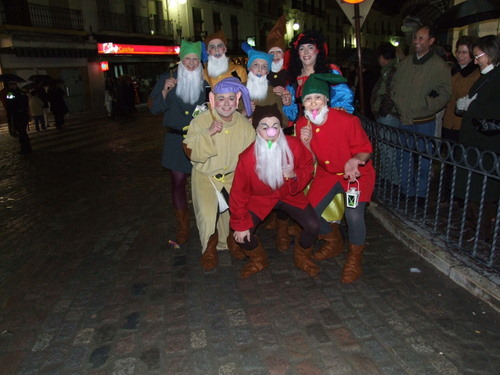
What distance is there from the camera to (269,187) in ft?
12.1

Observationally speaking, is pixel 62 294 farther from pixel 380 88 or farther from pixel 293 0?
pixel 293 0

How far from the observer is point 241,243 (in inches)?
149

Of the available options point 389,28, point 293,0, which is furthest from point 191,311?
point 389,28

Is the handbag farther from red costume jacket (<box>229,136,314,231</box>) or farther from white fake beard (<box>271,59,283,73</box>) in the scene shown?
white fake beard (<box>271,59,283,73</box>)

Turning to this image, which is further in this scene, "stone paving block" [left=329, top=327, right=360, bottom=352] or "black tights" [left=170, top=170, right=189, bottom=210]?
"black tights" [left=170, top=170, right=189, bottom=210]

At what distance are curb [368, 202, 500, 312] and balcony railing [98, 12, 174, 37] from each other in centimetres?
2487

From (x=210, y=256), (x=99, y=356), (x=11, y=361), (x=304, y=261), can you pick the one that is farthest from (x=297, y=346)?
(x=11, y=361)

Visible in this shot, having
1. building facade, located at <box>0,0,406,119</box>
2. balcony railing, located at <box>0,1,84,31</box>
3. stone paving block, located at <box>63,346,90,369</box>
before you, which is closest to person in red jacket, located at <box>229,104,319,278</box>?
stone paving block, located at <box>63,346,90,369</box>

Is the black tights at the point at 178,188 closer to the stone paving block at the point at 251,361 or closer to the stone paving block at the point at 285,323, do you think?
the stone paving block at the point at 285,323

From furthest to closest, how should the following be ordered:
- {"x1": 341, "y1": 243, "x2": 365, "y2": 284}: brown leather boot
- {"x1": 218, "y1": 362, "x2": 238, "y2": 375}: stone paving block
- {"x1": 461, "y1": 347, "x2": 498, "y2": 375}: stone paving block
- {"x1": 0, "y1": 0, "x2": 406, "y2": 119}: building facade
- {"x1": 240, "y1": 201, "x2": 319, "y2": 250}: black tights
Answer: {"x1": 0, "y1": 0, "x2": 406, "y2": 119}: building facade → {"x1": 240, "y1": 201, "x2": 319, "y2": 250}: black tights → {"x1": 341, "y1": 243, "x2": 365, "y2": 284}: brown leather boot → {"x1": 218, "y1": 362, "x2": 238, "y2": 375}: stone paving block → {"x1": 461, "y1": 347, "x2": 498, "y2": 375}: stone paving block

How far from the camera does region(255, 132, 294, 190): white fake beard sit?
3553 mm

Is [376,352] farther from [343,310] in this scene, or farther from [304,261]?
[304,261]

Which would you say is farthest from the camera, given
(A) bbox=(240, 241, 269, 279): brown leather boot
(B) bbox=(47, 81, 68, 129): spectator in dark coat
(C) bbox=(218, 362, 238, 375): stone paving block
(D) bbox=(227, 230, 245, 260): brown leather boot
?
(B) bbox=(47, 81, 68, 129): spectator in dark coat

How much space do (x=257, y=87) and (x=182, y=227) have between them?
70.0 inches
